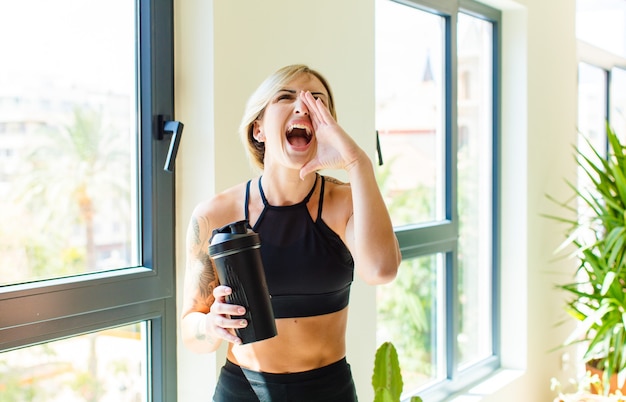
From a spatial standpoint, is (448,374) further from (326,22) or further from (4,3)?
(4,3)

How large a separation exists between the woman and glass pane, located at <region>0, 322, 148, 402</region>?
43cm

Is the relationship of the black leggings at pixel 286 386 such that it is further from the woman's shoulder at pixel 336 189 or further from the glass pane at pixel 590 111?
the glass pane at pixel 590 111

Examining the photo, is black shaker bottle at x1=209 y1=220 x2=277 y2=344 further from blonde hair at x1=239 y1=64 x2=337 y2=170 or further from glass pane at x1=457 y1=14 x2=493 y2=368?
glass pane at x1=457 y1=14 x2=493 y2=368

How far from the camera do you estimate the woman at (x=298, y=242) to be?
5.00 ft

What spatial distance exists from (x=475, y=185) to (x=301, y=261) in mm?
2471

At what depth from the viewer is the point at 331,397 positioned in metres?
1.60

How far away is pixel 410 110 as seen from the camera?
328cm

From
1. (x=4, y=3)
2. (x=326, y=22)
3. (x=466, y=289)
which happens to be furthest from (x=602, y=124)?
(x=4, y=3)

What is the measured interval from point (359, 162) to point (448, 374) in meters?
2.24

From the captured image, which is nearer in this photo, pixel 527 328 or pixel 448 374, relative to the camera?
pixel 448 374

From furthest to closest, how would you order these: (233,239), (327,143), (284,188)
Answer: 1. (284,188)
2. (327,143)
3. (233,239)

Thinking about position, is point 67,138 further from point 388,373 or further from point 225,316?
point 388,373

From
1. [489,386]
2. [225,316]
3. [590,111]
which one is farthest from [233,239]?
[590,111]

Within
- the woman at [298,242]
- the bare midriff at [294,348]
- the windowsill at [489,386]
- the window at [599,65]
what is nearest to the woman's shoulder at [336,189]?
the woman at [298,242]
